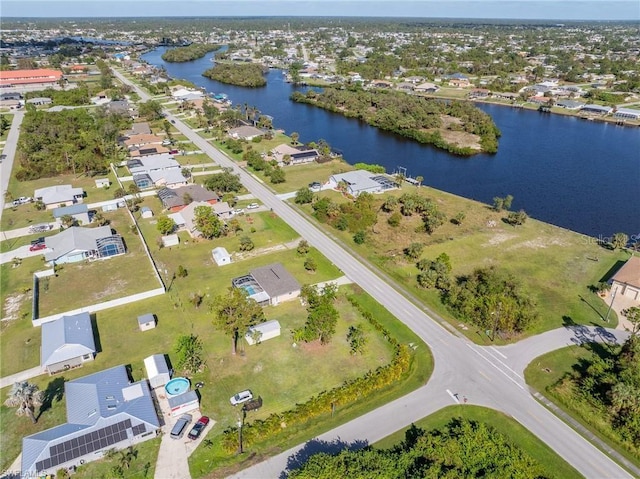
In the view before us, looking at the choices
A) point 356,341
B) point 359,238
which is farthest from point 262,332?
point 359,238

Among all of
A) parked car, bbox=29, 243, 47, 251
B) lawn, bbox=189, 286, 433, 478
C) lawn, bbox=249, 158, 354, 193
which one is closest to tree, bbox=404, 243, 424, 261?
lawn, bbox=189, 286, 433, 478

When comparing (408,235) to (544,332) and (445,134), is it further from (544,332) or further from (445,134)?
(445,134)

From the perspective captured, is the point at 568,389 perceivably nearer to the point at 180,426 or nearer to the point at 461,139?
the point at 180,426

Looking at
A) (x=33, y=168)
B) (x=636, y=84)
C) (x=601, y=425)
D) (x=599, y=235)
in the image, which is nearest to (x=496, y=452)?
(x=601, y=425)

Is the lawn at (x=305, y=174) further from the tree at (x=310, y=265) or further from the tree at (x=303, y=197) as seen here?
the tree at (x=310, y=265)

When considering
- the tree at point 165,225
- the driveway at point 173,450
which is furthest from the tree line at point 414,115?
the driveway at point 173,450

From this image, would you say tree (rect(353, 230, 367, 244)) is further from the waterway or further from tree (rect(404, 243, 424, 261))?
the waterway
